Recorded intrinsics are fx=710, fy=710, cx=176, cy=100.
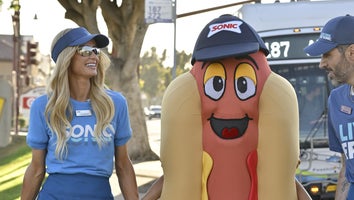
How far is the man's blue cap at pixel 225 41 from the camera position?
12.7ft

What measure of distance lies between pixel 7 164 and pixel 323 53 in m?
17.1

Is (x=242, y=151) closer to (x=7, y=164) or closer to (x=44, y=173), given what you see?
(x=44, y=173)

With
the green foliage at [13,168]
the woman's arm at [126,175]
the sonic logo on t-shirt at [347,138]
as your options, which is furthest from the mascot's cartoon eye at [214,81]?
the green foliage at [13,168]

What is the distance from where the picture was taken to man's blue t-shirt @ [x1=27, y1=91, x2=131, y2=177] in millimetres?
3973

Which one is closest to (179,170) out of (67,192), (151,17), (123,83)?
(67,192)

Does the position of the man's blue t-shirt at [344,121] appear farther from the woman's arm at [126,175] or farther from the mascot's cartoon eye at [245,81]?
the woman's arm at [126,175]

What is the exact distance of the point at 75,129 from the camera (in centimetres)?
400

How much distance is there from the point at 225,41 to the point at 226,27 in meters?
0.10

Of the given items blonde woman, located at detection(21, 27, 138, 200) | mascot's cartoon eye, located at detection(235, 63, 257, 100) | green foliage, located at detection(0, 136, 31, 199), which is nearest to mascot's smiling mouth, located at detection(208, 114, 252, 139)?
mascot's cartoon eye, located at detection(235, 63, 257, 100)

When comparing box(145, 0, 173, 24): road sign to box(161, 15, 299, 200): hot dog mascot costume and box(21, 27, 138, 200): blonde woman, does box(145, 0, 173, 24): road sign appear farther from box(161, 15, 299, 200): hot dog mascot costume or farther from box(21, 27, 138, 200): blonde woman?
box(161, 15, 299, 200): hot dog mascot costume

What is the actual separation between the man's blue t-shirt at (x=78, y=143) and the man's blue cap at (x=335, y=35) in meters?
1.29

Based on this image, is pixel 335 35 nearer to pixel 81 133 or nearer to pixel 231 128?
pixel 231 128

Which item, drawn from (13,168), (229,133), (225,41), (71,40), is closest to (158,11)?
(13,168)

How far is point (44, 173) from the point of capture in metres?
4.13
